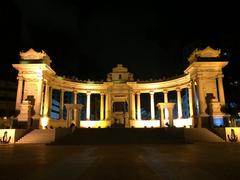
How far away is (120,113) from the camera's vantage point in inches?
2618

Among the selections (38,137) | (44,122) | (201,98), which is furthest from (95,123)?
(201,98)

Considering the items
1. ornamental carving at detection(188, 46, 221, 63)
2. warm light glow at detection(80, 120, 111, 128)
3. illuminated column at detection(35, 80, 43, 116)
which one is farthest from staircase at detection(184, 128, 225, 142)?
illuminated column at detection(35, 80, 43, 116)

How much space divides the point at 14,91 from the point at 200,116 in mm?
77758

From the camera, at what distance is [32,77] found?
46875 mm

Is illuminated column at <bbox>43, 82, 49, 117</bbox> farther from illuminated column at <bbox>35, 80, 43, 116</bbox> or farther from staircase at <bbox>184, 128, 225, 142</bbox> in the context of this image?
staircase at <bbox>184, 128, 225, 142</bbox>

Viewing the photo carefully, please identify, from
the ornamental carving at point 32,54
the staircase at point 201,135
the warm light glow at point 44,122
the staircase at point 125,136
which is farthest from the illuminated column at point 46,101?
the staircase at point 201,135

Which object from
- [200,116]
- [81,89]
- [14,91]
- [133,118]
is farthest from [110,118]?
[14,91]

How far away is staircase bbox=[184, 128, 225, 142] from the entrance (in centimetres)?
2838

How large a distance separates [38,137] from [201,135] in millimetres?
27580

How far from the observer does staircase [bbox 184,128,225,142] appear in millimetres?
34656

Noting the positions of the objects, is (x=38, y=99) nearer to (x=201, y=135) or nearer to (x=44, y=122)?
(x=44, y=122)

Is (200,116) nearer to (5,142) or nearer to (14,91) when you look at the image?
(5,142)

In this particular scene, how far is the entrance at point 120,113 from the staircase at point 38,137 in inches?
1152

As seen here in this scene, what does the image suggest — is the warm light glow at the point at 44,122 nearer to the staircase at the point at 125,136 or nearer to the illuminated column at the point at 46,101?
the illuminated column at the point at 46,101
